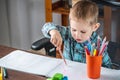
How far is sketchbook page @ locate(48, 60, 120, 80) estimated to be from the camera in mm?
1146

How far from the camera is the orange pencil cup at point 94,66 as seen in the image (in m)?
1.11

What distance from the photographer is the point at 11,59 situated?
4.40 feet

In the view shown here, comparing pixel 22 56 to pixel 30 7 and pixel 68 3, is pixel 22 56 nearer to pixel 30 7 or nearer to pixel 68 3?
pixel 68 3

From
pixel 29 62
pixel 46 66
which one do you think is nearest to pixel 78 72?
pixel 46 66

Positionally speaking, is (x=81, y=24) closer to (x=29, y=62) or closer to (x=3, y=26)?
(x=29, y=62)

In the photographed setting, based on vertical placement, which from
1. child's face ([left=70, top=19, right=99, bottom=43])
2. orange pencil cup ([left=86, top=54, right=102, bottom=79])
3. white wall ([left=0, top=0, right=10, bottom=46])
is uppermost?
child's face ([left=70, top=19, right=99, bottom=43])

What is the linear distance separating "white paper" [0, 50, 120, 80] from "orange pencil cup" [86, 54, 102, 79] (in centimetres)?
2

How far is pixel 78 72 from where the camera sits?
1.19m

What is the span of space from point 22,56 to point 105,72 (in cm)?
45

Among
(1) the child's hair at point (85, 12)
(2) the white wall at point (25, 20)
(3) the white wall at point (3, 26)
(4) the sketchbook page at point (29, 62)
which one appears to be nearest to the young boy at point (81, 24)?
(1) the child's hair at point (85, 12)

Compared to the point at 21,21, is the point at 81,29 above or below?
above

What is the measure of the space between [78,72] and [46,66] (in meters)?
0.16

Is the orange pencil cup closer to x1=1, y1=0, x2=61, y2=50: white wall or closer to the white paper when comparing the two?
the white paper

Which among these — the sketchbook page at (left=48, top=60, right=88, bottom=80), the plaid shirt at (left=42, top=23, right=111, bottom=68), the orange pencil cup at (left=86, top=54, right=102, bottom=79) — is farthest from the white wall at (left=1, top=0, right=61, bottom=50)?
the orange pencil cup at (left=86, top=54, right=102, bottom=79)
